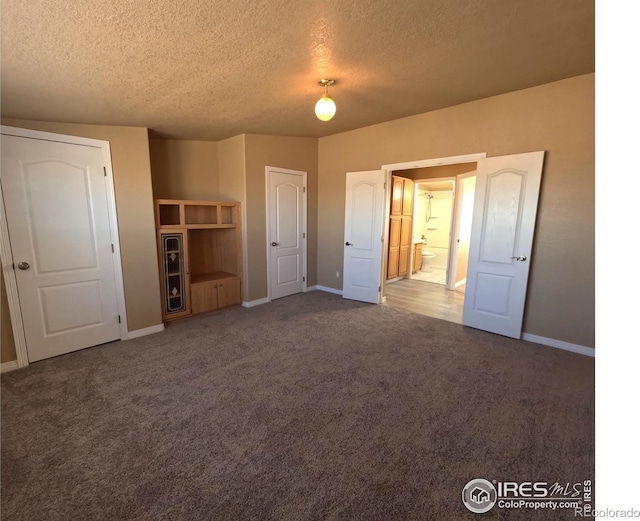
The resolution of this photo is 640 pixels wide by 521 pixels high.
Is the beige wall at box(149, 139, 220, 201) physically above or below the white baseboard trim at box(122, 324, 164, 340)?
above

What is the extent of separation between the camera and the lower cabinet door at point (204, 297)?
4.21 metres

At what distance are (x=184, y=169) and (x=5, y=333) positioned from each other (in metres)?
2.86

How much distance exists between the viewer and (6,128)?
2.62 meters

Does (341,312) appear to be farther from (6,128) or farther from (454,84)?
(6,128)

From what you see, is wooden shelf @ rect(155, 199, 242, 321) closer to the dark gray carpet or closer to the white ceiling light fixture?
the dark gray carpet

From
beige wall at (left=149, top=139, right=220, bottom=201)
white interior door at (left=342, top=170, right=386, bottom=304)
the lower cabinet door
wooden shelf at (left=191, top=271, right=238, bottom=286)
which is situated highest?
beige wall at (left=149, top=139, right=220, bottom=201)

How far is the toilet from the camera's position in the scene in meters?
7.43

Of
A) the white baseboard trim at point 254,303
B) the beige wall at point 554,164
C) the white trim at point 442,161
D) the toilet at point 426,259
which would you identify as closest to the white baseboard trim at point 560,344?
the beige wall at point 554,164

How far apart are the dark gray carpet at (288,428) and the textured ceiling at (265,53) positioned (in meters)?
2.45

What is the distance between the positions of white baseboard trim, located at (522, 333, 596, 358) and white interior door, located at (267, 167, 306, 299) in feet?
11.2

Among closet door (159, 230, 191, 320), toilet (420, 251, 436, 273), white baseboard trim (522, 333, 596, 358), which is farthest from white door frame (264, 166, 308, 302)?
toilet (420, 251, 436, 273)

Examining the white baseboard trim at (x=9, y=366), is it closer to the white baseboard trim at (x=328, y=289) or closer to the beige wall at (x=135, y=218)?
the beige wall at (x=135, y=218)
